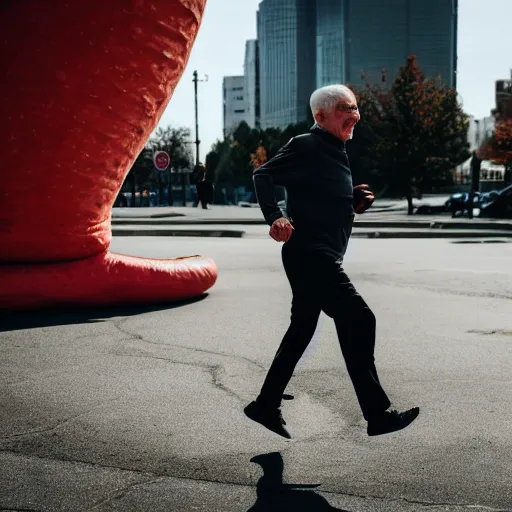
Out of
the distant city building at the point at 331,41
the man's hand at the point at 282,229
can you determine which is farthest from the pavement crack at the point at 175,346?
the distant city building at the point at 331,41

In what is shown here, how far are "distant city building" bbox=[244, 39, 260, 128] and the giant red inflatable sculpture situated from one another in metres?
154

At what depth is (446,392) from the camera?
4832mm

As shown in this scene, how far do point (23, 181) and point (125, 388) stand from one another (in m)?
2.50

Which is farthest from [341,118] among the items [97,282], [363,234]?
[363,234]

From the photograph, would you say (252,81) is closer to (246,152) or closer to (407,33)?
(407,33)

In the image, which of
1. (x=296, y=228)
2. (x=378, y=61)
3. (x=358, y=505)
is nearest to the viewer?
(x=358, y=505)

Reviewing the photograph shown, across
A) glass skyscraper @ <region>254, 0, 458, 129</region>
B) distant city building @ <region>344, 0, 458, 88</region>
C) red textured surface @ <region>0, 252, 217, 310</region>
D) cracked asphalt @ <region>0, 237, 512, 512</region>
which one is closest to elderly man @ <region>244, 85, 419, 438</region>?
cracked asphalt @ <region>0, 237, 512, 512</region>

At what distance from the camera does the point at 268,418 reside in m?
3.89

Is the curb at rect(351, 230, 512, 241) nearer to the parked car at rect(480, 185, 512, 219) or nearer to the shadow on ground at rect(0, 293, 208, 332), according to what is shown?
the parked car at rect(480, 185, 512, 219)

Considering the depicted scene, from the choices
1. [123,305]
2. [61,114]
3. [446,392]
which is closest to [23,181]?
[61,114]

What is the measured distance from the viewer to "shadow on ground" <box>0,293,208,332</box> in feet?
22.9

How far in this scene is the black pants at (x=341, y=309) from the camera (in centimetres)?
371

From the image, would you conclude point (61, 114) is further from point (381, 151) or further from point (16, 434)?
point (381, 151)

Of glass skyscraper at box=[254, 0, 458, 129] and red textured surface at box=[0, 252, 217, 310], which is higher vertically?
glass skyscraper at box=[254, 0, 458, 129]
